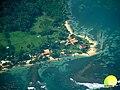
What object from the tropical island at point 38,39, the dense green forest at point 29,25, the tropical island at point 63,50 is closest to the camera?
the tropical island at point 63,50

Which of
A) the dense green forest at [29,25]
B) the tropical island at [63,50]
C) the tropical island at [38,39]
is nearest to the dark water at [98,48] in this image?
the tropical island at [63,50]

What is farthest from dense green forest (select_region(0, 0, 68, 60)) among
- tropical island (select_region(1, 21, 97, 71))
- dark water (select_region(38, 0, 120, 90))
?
dark water (select_region(38, 0, 120, 90))

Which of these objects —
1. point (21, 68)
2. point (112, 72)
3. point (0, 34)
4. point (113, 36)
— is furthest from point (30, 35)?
point (112, 72)

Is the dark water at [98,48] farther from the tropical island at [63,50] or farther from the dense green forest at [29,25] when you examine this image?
the dense green forest at [29,25]

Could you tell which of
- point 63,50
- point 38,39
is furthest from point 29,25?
point 63,50

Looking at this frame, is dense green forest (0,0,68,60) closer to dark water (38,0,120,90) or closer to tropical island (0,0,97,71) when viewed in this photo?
tropical island (0,0,97,71)

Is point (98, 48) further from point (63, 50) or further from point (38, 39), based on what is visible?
point (38, 39)

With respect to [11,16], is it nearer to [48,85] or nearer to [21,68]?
[21,68]
